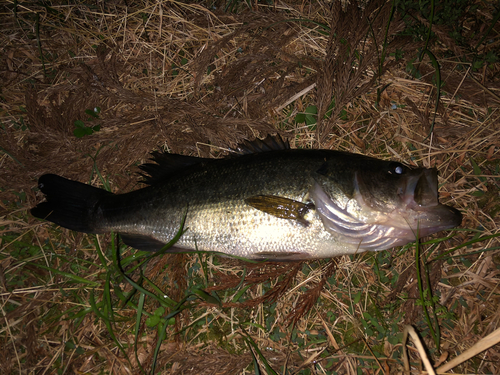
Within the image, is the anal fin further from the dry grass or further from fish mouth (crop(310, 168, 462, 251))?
fish mouth (crop(310, 168, 462, 251))

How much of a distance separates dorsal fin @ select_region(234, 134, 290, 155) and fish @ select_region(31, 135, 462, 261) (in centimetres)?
1

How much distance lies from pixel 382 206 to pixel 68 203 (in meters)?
3.26

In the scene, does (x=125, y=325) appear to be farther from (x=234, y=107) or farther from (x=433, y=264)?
(x=433, y=264)

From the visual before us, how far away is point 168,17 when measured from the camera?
356 centimetres

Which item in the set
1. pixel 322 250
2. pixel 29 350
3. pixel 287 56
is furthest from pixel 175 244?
pixel 287 56

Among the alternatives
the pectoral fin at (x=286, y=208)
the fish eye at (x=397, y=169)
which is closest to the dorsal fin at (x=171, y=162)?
the pectoral fin at (x=286, y=208)

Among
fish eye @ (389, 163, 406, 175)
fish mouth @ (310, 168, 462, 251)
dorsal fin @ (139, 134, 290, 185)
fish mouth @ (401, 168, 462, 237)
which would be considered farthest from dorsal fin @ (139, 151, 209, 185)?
fish mouth @ (401, 168, 462, 237)

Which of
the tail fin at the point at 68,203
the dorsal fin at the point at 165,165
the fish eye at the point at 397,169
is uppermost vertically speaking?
the fish eye at the point at 397,169

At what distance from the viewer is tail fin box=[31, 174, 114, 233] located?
10.3ft

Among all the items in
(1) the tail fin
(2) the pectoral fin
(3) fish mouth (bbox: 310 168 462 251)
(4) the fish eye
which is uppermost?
(4) the fish eye

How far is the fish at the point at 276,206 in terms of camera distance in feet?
7.87

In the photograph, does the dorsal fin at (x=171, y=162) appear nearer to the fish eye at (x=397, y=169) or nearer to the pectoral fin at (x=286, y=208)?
the pectoral fin at (x=286, y=208)

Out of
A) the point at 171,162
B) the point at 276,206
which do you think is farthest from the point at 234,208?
the point at 171,162

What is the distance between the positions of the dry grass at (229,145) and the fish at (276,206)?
15.7 inches
